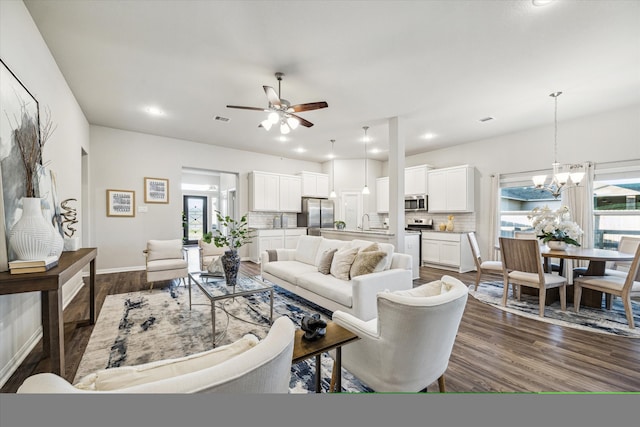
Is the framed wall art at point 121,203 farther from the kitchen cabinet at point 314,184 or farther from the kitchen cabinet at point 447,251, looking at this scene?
the kitchen cabinet at point 447,251

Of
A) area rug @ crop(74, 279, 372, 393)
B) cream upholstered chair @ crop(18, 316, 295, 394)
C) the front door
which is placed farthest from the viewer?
the front door

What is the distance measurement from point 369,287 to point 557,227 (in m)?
2.84

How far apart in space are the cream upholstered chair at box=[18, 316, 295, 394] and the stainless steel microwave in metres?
6.17

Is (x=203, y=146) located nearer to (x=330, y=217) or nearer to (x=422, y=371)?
(x=330, y=217)

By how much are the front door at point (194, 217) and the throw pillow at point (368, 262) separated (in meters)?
8.98

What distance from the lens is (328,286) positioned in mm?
2881

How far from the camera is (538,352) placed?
2.29m

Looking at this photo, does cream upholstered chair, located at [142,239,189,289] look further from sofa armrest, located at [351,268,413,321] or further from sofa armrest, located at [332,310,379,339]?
sofa armrest, located at [332,310,379,339]

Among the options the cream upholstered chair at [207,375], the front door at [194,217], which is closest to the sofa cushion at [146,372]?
the cream upholstered chair at [207,375]

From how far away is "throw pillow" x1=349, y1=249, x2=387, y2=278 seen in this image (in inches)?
113

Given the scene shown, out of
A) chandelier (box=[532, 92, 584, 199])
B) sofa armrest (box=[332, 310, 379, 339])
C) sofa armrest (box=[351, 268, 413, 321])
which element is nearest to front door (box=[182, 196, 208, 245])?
sofa armrest (box=[351, 268, 413, 321])

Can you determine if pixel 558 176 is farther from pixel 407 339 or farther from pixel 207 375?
pixel 207 375

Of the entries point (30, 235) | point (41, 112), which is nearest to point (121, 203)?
point (41, 112)

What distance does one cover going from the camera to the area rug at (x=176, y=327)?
204cm
